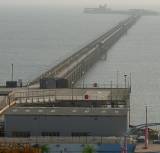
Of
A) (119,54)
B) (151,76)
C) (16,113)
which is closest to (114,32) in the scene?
(119,54)

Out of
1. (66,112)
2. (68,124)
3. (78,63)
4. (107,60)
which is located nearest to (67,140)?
(68,124)

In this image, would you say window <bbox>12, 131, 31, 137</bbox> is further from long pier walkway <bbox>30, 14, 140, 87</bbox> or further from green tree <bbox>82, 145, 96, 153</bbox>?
long pier walkway <bbox>30, 14, 140, 87</bbox>

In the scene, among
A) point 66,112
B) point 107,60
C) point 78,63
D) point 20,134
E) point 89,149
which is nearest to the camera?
point 89,149

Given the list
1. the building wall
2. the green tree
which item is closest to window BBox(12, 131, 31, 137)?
the building wall

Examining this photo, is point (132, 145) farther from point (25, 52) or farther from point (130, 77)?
point (25, 52)

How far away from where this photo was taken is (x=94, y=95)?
80.5ft

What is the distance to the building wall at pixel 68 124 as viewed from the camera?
58.8ft

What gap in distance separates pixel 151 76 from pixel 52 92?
15.0 m

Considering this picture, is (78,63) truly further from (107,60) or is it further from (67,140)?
(67,140)

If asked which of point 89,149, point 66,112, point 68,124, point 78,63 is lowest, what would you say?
point 89,149

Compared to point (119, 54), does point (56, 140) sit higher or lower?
lower

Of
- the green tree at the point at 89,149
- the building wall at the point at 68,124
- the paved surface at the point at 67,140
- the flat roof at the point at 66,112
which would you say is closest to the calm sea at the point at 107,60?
the flat roof at the point at 66,112

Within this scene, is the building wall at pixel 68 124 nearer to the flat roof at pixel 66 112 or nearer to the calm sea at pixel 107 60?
the flat roof at pixel 66 112

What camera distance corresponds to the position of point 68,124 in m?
18.0
